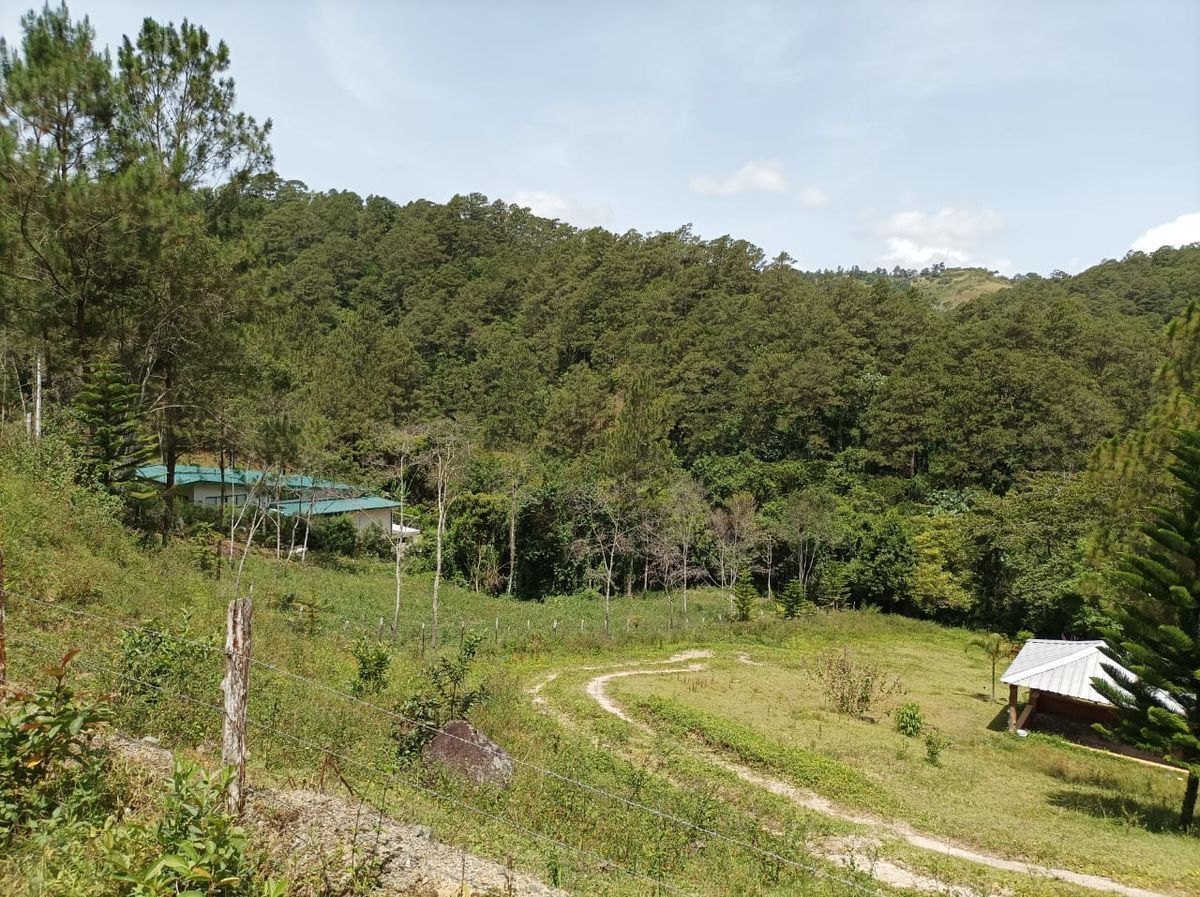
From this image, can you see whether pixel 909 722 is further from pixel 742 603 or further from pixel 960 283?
pixel 960 283

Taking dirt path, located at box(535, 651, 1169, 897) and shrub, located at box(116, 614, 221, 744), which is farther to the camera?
dirt path, located at box(535, 651, 1169, 897)

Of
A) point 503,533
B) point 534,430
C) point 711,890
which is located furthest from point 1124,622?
point 534,430

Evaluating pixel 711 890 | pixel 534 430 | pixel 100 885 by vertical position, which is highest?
pixel 534 430

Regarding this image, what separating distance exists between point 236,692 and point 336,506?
103 ft

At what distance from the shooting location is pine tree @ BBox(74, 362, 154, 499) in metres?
12.9

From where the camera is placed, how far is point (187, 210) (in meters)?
13.9

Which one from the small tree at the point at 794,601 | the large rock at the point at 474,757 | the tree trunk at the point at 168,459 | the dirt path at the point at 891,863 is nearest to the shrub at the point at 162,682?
the large rock at the point at 474,757

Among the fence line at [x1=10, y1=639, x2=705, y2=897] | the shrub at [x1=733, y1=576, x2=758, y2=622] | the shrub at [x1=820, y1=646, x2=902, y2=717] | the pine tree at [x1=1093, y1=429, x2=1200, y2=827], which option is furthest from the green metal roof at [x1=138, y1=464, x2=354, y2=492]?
the pine tree at [x1=1093, y1=429, x2=1200, y2=827]

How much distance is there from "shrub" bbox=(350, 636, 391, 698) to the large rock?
6.48 ft

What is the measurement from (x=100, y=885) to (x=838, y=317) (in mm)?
41885

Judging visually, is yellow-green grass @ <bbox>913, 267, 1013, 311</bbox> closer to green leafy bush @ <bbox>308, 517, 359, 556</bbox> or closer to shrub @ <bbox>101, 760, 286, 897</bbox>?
green leafy bush @ <bbox>308, 517, 359, 556</bbox>

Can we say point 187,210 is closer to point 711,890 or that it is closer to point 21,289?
point 21,289

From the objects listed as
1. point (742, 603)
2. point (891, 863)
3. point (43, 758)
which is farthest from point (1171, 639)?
point (742, 603)

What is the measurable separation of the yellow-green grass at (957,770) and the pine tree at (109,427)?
10954mm
